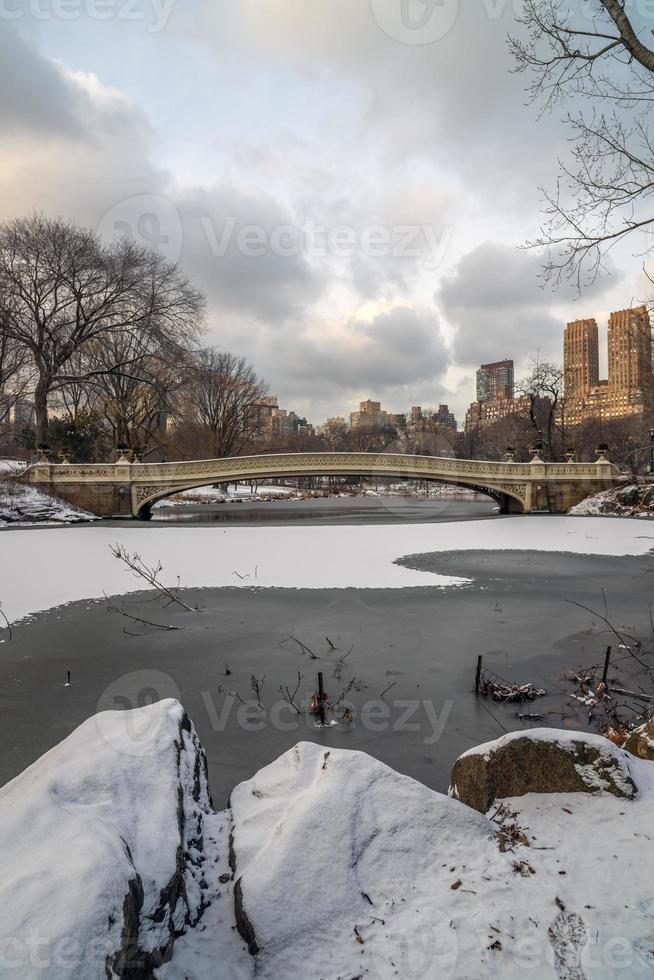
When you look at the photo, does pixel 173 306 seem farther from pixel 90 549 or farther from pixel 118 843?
pixel 118 843

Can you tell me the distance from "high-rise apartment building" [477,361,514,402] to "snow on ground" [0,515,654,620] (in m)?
126

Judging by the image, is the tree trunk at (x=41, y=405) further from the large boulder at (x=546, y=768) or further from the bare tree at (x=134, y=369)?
the large boulder at (x=546, y=768)

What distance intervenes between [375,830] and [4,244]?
103 ft

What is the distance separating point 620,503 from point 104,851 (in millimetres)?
28684

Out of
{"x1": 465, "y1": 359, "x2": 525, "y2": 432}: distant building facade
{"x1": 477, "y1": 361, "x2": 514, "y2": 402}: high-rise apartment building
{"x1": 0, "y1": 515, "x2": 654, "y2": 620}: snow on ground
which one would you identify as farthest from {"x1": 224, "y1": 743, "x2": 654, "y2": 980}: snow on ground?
{"x1": 477, "y1": 361, "x2": 514, "y2": 402}: high-rise apartment building

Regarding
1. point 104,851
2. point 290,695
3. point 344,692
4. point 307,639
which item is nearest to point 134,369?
point 307,639

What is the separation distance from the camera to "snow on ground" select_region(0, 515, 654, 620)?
1097 centimetres

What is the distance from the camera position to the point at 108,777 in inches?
88.7

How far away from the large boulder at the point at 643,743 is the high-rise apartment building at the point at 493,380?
143 metres

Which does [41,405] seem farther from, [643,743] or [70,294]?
[643,743]

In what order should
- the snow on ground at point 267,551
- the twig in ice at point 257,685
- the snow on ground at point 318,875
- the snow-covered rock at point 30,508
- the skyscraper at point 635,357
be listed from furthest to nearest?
1. the snow-covered rock at point 30,508
2. the skyscraper at point 635,357
3. the snow on ground at point 267,551
4. the twig in ice at point 257,685
5. the snow on ground at point 318,875

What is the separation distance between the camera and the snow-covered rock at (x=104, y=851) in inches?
58.3

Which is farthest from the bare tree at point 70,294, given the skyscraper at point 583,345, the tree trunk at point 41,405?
the skyscraper at point 583,345
